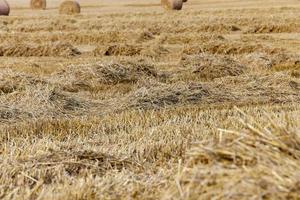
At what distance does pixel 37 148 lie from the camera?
273 inches

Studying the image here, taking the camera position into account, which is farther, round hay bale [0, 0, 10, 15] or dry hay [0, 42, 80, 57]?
round hay bale [0, 0, 10, 15]

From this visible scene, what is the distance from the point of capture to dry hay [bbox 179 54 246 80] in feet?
46.1

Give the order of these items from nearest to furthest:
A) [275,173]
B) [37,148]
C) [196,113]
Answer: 1. [275,173]
2. [37,148]
3. [196,113]

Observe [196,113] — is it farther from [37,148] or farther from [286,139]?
[286,139]

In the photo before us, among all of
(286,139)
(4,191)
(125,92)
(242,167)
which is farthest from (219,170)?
(125,92)

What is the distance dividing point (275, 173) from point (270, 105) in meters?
6.58

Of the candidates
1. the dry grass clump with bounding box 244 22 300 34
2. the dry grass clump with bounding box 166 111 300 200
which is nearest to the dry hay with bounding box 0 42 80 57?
the dry grass clump with bounding box 244 22 300 34

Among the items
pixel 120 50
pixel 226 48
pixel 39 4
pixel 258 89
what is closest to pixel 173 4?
pixel 39 4

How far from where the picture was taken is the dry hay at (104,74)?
502 inches

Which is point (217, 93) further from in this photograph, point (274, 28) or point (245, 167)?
point (274, 28)

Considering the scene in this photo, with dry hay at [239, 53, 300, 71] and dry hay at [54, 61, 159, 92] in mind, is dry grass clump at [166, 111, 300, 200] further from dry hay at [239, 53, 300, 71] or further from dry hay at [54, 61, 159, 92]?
dry hay at [239, 53, 300, 71]

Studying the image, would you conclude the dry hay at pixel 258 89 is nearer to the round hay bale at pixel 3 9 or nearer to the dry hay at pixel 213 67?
the dry hay at pixel 213 67

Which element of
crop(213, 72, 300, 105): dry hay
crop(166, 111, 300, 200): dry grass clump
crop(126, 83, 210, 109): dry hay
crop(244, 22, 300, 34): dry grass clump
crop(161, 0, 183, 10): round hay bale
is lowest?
crop(161, 0, 183, 10): round hay bale

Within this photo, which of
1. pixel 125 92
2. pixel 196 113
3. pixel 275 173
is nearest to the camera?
pixel 275 173
